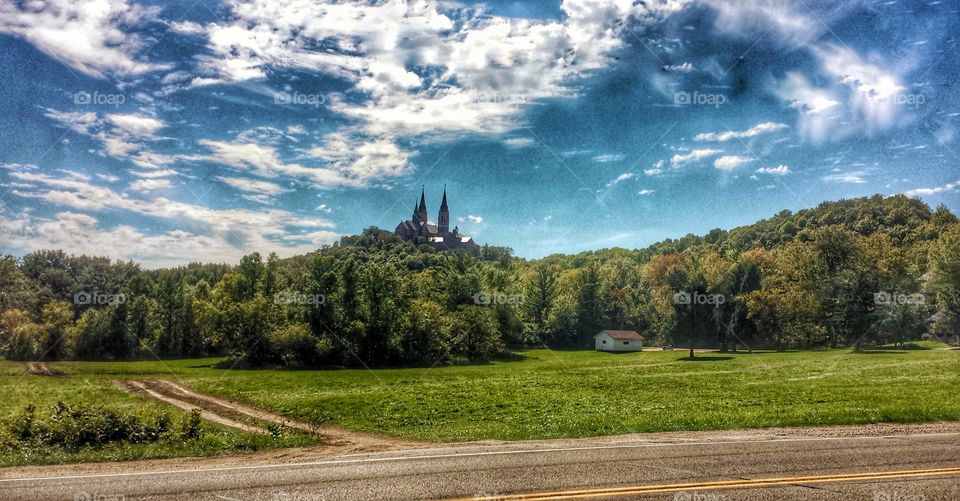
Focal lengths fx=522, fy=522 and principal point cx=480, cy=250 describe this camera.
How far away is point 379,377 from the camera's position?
50906 millimetres

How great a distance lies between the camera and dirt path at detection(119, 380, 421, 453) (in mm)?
19359

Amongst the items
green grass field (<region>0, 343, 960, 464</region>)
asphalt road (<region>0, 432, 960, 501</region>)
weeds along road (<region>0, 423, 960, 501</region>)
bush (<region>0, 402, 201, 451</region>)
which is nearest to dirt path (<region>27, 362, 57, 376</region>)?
green grass field (<region>0, 343, 960, 464</region>)

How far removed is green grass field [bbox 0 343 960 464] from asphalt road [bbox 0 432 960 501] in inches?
132

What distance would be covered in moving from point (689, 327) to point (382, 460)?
2594 inches

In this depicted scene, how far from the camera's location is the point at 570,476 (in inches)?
521

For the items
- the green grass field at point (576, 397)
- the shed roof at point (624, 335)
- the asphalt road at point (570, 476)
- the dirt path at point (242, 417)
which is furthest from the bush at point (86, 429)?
the shed roof at point (624, 335)

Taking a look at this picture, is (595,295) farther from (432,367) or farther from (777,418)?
(777,418)

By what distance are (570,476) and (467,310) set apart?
2709 inches

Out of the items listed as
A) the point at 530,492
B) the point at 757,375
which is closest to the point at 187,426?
the point at 530,492

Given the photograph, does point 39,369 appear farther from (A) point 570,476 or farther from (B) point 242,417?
(A) point 570,476

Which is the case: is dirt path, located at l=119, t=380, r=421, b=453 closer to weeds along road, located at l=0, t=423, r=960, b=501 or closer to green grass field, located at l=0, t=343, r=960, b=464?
green grass field, located at l=0, t=343, r=960, b=464

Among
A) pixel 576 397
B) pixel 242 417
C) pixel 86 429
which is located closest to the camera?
pixel 86 429

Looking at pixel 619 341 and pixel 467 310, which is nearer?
pixel 467 310

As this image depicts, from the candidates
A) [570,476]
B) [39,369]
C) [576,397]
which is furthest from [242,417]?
[39,369]
